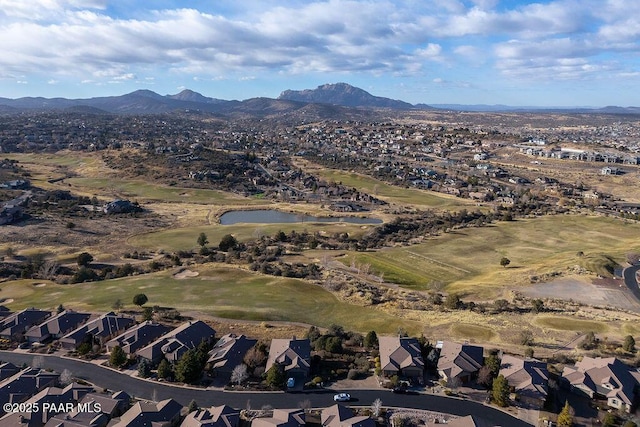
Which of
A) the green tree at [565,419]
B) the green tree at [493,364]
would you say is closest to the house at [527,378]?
the green tree at [493,364]

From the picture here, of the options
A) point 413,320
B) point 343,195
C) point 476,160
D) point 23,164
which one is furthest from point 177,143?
point 413,320

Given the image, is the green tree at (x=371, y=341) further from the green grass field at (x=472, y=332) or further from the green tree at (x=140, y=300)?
the green tree at (x=140, y=300)

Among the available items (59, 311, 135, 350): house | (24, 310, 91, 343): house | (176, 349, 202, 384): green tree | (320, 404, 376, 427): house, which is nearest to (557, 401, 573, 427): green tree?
(320, 404, 376, 427): house

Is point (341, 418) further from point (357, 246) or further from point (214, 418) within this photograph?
point (357, 246)

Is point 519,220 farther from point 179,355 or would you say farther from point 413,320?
point 179,355

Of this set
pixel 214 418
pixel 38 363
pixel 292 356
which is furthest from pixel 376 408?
pixel 38 363

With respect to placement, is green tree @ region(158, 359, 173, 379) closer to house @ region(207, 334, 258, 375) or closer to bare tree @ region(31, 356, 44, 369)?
house @ region(207, 334, 258, 375)
